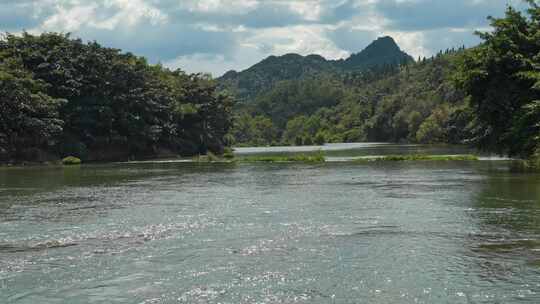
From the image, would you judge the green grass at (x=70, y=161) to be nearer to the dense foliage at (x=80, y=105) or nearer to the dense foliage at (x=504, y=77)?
the dense foliage at (x=80, y=105)

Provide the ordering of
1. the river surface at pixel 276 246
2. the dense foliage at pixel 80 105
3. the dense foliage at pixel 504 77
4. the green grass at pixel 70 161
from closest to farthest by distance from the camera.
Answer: the river surface at pixel 276 246
the dense foliage at pixel 504 77
the dense foliage at pixel 80 105
the green grass at pixel 70 161

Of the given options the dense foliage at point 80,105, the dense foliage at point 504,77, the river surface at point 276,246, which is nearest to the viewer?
the river surface at point 276,246

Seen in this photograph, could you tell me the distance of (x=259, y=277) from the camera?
1396 cm

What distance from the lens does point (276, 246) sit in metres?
17.5

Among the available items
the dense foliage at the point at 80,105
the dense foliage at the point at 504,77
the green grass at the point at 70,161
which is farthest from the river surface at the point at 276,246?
the green grass at the point at 70,161

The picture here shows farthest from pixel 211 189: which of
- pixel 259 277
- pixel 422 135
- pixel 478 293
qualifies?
pixel 422 135

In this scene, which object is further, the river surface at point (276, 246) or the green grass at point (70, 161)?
the green grass at point (70, 161)

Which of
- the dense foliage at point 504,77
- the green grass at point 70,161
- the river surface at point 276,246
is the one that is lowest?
the river surface at point 276,246

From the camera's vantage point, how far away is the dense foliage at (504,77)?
4466 centimetres

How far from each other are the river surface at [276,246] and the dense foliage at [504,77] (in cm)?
1366

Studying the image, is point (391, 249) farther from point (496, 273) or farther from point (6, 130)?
point (6, 130)

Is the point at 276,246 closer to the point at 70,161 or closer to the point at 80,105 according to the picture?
the point at 70,161

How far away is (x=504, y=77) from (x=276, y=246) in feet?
116

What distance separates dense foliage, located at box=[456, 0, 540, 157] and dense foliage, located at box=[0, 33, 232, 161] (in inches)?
1794
